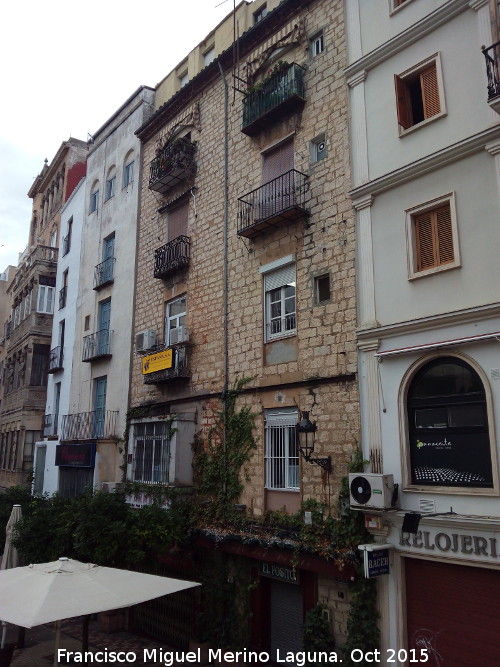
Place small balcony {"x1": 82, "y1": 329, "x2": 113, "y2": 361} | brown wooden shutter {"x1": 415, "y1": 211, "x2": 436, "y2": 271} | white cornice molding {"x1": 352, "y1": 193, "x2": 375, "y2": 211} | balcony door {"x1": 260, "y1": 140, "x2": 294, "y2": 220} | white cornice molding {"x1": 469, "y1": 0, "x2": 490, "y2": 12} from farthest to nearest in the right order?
small balcony {"x1": 82, "y1": 329, "x2": 113, "y2": 361} → balcony door {"x1": 260, "y1": 140, "x2": 294, "y2": 220} → white cornice molding {"x1": 352, "y1": 193, "x2": 375, "y2": 211} → brown wooden shutter {"x1": 415, "y1": 211, "x2": 436, "y2": 271} → white cornice molding {"x1": 469, "y1": 0, "x2": 490, "y2": 12}

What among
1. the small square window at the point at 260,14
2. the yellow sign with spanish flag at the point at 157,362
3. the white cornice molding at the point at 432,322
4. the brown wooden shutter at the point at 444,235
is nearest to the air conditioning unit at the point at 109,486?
the yellow sign with spanish flag at the point at 157,362

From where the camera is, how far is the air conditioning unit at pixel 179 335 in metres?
15.0

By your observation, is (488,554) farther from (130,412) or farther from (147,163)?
(147,163)

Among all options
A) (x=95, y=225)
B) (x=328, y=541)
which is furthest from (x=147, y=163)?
(x=328, y=541)

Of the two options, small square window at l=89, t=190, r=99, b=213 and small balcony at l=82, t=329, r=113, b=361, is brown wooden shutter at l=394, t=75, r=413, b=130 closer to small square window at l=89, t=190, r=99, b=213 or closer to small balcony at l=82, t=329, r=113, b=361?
small balcony at l=82, t=329, r=113, b=361

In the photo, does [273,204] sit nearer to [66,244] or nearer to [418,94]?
[418,94]

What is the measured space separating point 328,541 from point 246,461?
10.0 ft

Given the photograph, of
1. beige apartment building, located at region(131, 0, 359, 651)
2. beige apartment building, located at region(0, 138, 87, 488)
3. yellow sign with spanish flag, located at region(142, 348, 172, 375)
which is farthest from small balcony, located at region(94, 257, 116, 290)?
beige apartment building, located at region(0, 138, 87, 488)

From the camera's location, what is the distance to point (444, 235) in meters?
9.46

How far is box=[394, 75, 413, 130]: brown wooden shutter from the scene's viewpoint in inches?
414

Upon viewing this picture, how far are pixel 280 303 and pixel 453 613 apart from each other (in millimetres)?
6950

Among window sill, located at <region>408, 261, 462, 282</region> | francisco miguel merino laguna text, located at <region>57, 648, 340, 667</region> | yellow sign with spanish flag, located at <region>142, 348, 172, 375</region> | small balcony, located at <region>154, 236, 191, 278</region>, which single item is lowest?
francisco miguel merino laguna text, located at <region>57, 648, 340, 667</region>

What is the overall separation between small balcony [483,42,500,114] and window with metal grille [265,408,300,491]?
6.68m

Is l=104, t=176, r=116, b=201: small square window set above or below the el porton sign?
above
